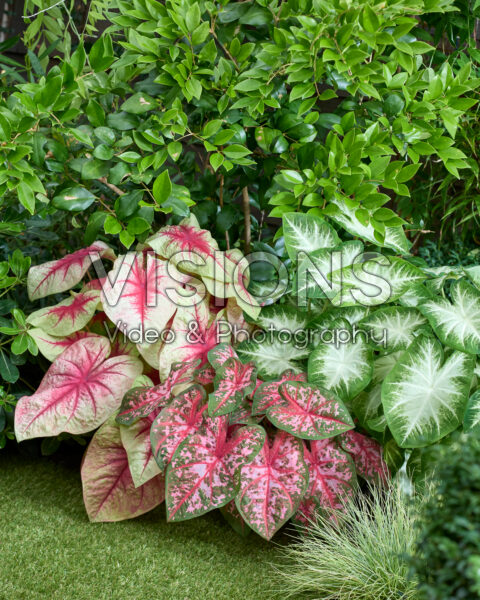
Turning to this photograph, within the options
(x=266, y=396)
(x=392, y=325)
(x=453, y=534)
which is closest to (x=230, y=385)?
(x=266, y=396)

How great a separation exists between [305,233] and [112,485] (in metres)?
0.78

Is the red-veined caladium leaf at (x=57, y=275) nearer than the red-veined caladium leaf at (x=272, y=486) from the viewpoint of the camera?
No

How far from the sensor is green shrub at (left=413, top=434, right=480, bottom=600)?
62 cm

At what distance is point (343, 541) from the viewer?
118 centimetres

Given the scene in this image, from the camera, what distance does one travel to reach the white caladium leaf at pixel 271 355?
1.45 meters

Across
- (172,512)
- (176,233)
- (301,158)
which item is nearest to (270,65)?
(301,158)

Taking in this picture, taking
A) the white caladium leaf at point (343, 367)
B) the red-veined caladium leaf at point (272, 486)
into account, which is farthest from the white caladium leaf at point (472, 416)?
the red-veined caladium leaf at point (272, 486)

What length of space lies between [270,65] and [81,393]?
94cm

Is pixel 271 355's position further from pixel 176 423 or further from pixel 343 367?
pixel 176 423

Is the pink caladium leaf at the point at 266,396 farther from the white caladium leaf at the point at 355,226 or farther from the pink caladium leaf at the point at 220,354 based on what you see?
the white caladium leaf at the point at 355,226

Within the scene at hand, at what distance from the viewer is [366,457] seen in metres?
1.36

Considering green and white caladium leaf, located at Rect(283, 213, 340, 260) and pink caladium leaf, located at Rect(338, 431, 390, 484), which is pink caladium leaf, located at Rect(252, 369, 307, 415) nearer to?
pink caladium leaf, located at Rect(338, 431, 390, 484)

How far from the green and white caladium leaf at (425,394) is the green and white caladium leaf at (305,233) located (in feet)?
1.16

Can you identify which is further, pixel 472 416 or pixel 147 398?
pixel 147 398
